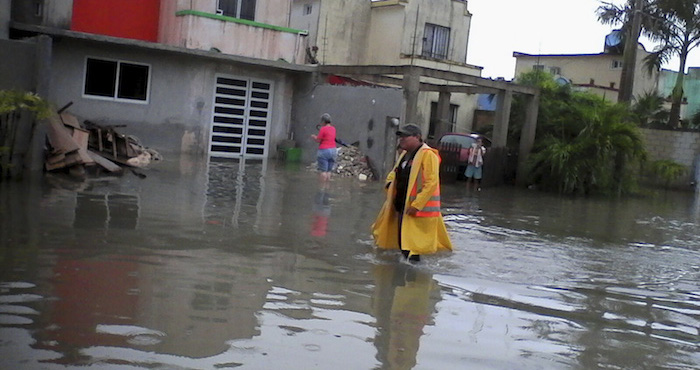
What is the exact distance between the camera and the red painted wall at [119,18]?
998 inches

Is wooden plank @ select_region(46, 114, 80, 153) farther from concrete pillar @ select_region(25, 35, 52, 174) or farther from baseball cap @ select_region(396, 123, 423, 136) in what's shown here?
baseball cap @ select_region(396, 123, 423, 136)

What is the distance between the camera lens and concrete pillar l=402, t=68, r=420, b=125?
69.6 feet

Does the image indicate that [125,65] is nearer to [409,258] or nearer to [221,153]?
[221,153]

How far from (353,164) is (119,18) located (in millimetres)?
8771

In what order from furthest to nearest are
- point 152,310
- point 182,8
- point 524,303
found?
1. point 182,8
2. point 524,303
3. point 152,310

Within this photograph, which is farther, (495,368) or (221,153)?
(221,153)

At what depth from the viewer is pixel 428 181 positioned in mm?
9430

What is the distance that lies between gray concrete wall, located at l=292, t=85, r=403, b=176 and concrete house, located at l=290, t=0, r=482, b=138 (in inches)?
478

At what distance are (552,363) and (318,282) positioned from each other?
9.40ft

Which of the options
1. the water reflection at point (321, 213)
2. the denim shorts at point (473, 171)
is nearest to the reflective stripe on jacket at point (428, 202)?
the water reflection at point (321, 213)

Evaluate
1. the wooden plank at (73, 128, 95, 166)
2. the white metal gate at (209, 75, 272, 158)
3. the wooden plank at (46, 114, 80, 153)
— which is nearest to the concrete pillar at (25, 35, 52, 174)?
the wooden plank at (46, 114, 80, 153)

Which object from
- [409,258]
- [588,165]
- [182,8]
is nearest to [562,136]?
[588,165]

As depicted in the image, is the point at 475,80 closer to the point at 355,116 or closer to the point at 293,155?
the point at 355,116

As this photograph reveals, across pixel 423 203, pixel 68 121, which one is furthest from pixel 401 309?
pixel 68 121
